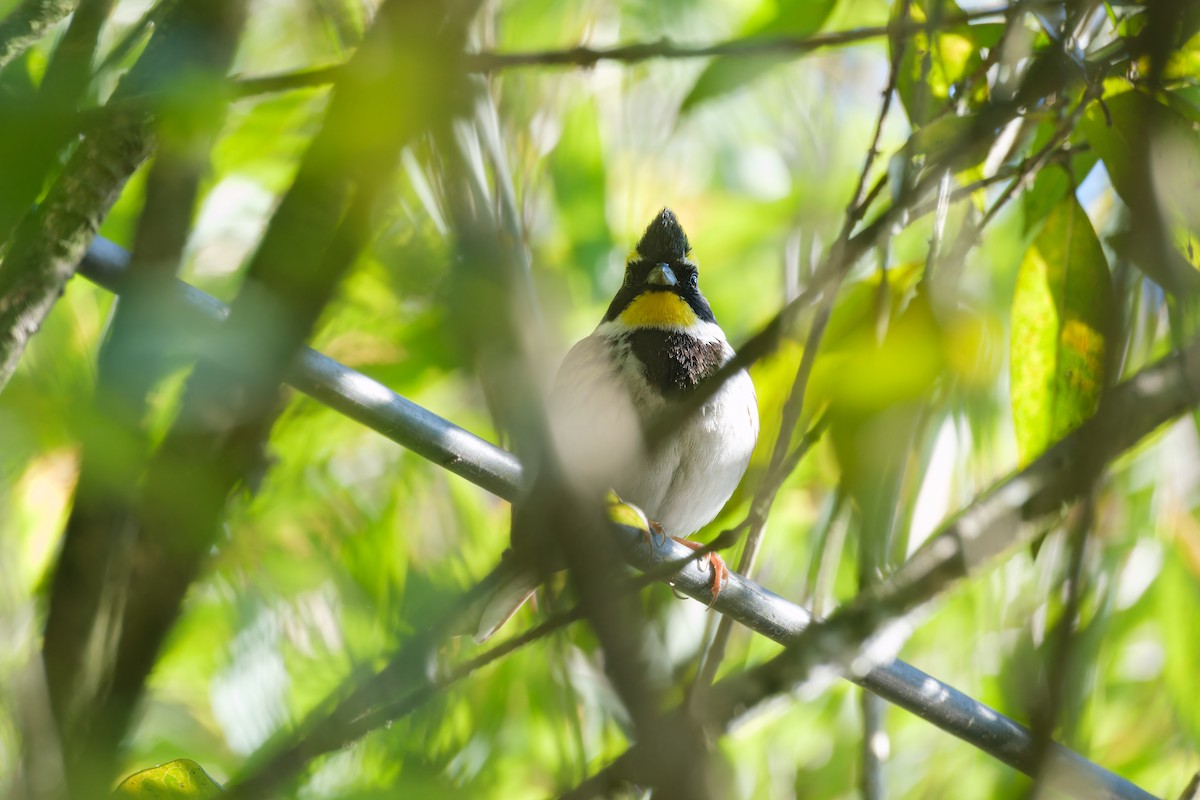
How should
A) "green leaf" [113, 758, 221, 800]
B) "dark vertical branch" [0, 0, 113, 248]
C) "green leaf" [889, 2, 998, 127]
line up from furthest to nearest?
"green leaf" [889, 2, 998, 127]
"green leaf" [113, 758, 221, 800]
"dark vertical branch" [0, 0, 113, 248]

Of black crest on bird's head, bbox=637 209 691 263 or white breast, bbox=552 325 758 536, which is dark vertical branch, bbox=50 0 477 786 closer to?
white breast, bbox=552 325 758 536

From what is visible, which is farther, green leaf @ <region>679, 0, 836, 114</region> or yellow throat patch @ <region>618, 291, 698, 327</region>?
yellow throat patch @ <region>618, 291, 698, 327</region>

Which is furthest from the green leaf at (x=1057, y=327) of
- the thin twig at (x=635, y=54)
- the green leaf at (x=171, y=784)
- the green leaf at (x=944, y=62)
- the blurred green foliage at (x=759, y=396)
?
the green leaf at (x=171, y=784)

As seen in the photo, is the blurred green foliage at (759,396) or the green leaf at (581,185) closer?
the blurred green foliage at (759,396)

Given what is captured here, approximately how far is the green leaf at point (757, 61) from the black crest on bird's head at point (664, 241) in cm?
89

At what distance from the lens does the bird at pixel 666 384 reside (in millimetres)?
2668

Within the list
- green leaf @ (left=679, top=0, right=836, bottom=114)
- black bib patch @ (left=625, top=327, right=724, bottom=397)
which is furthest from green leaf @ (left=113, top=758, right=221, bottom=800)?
black bib patch @ (left=625, top=327, right=724, bottom=397)

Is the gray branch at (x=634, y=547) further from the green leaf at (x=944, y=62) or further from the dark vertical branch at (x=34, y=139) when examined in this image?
the green leaf at (x=944, y=62)

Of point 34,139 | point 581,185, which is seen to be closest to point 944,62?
point 581,185

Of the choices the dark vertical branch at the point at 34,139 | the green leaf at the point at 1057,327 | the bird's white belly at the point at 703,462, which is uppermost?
the bird's white belly at the point at 703,462

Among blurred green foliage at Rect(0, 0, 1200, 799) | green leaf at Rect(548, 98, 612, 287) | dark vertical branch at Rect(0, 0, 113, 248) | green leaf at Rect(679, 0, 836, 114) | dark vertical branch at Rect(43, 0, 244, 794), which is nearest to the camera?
dark vertical branch at Rect(0, 0, 113, 248)

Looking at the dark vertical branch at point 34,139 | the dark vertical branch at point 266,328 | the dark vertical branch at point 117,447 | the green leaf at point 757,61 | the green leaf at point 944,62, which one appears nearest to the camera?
the dark vertical branch at point 34,139

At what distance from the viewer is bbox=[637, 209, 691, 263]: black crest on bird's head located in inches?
118

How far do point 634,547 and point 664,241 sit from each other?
1.73 metres
